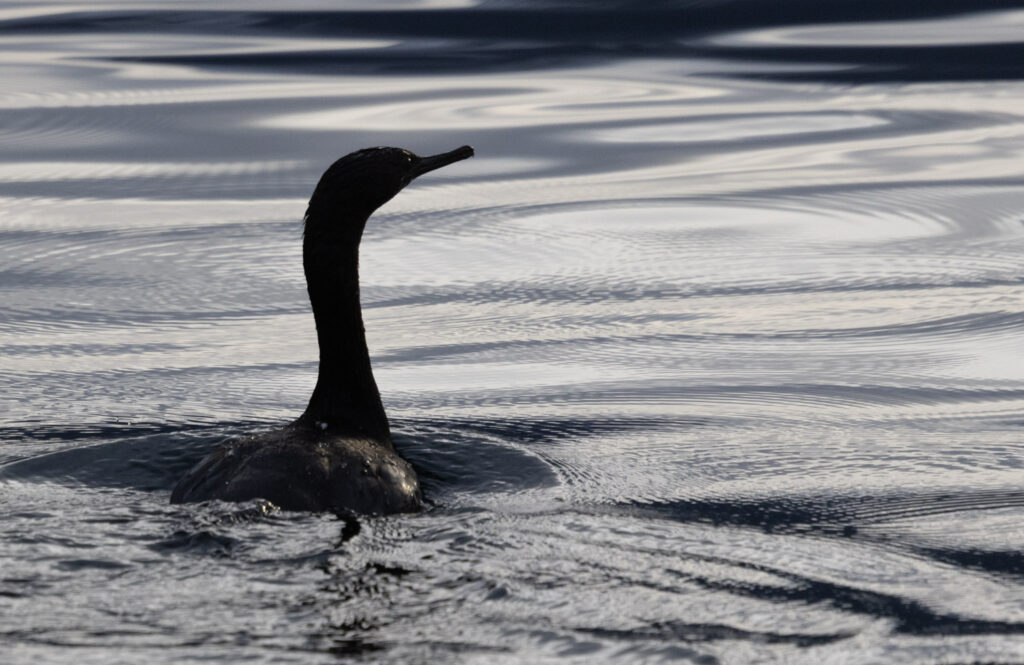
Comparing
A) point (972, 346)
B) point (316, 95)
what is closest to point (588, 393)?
point (972, 346)

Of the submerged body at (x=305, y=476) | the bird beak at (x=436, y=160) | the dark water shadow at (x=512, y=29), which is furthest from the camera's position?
the dark water shadow at (x=512, y=29)

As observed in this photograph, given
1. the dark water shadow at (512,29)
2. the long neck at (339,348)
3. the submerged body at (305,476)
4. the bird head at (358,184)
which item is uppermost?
the dark water shadow at (512,29)

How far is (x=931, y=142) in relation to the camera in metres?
13.4

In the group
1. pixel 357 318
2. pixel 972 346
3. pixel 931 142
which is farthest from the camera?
pixel 931 142

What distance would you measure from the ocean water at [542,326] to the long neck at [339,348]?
378 mm

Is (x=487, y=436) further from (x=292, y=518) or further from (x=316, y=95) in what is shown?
(x=316, y=95)

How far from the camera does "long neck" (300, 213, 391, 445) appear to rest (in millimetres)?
6445

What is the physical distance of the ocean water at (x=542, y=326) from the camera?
4.69 metres

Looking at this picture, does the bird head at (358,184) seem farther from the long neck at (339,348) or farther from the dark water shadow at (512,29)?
the dark water shadow at (512,29)

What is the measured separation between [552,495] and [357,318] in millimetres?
1133

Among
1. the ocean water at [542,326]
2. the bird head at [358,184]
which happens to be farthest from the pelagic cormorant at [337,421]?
the ocean water at [542,326]

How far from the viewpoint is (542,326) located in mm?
8719

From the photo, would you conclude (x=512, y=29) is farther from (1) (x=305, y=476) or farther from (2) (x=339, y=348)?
(1) (x=305, y=476)

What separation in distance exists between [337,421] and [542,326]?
2.47 m
